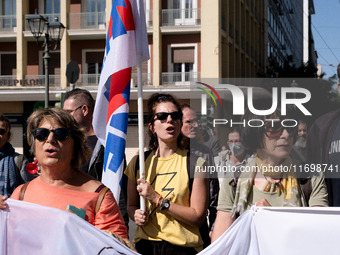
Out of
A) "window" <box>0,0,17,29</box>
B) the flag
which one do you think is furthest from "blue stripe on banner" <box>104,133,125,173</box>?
"window" <box>0,0,17,29</box>

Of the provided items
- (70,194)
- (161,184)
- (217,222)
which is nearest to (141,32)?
(161,184)

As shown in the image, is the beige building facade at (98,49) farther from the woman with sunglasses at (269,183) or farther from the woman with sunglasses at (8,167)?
the woman with sunglasses at (269,183)

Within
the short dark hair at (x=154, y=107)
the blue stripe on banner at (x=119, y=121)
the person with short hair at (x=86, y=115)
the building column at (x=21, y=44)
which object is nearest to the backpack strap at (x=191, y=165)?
the short dark hair at (x=154, y=107)

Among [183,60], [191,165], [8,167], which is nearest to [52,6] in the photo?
[183,60]

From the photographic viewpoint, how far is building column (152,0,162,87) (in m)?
29.8

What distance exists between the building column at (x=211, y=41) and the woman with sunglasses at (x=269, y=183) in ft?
83.3

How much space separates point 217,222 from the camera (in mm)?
4266

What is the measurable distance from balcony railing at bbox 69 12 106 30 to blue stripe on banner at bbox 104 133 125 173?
88.2ft

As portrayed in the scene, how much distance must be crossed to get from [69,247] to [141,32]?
225 cm

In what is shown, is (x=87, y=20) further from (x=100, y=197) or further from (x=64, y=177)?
(x=100, y=197)

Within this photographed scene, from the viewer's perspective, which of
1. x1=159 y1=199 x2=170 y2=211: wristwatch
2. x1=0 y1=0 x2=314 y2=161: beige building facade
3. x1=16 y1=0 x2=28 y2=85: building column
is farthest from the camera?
x1=16 y1=0 x2=28 y2=85: building column

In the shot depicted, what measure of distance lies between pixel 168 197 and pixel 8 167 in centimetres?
174

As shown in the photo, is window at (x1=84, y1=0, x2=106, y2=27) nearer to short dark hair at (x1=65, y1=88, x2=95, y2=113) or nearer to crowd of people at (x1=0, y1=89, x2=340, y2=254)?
short dark hair at (x1=65, y1=88, x2=95, y2=113)

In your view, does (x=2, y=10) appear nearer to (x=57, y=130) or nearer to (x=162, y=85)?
(x=162, y=85)
